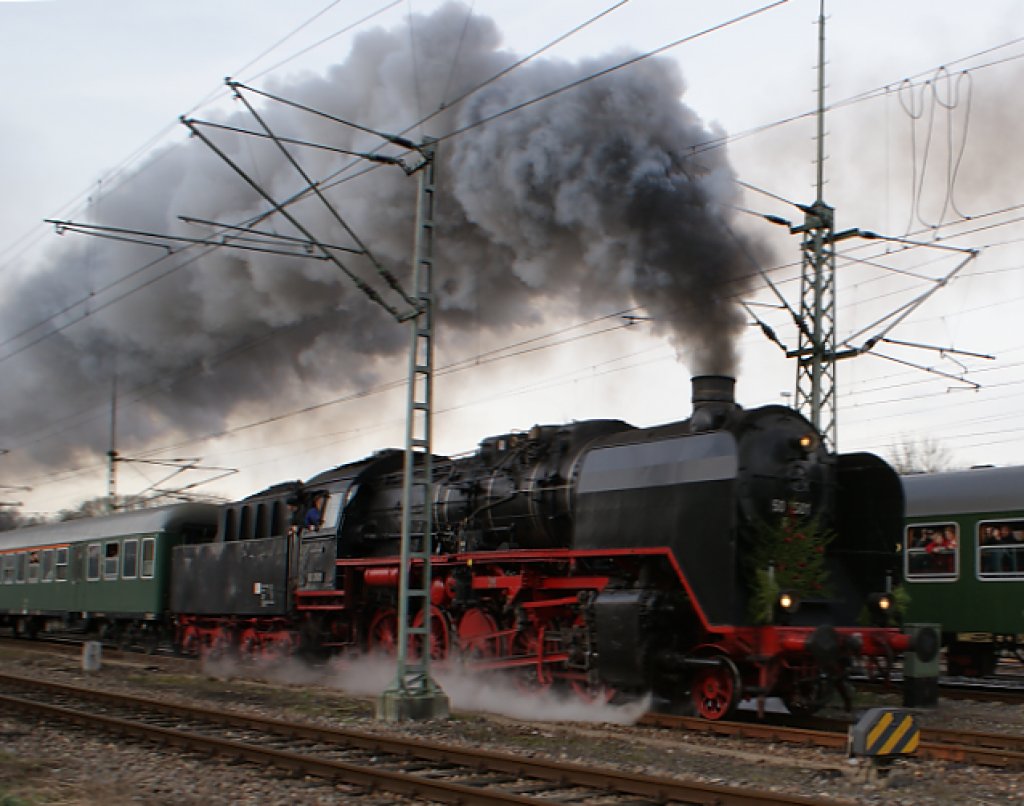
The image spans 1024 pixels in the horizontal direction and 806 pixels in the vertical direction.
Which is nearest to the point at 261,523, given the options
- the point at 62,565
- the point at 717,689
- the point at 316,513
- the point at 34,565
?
the point at 316,513

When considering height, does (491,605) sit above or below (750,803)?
above

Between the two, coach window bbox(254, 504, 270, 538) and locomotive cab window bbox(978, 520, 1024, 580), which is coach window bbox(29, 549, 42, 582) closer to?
coach window bbox(254, 504, 270, 538)

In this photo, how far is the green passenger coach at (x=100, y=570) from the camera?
20406 mm

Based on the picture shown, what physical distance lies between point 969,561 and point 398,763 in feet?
28.9

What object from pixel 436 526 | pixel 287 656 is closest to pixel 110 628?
pixel 287 656

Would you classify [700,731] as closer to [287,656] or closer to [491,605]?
[491,605]

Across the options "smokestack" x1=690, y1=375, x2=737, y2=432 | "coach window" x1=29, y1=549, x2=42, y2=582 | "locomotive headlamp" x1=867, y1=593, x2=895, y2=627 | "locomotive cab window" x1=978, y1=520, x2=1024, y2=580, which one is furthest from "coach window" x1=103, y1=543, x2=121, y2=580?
"locomotive cab window" x1=978, y1=520, x2=1024, y2=580

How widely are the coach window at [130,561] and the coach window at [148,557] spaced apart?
1.28ft

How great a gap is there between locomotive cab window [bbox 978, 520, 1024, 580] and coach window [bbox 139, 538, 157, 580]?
1446 cm

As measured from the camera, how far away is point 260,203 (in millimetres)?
18688

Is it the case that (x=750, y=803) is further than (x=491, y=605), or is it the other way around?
(x=491, y=605)

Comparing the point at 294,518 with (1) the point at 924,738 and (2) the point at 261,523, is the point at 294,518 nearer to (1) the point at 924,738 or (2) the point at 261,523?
(2) the point at 261,523

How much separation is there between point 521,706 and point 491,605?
137cm

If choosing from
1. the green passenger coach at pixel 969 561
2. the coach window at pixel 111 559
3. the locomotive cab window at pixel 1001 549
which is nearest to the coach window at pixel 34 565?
the coach window at pixel 111 559
